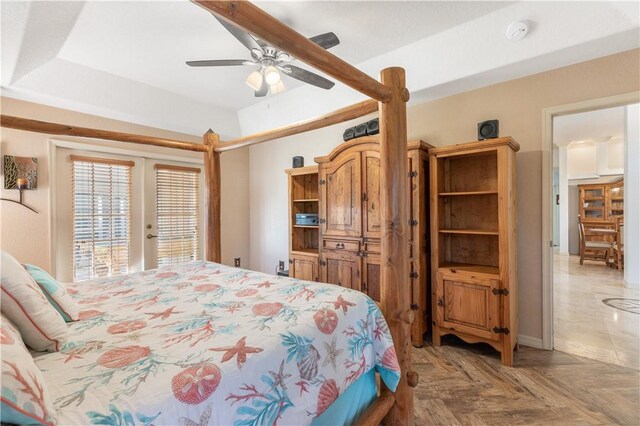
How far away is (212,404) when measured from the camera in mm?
742

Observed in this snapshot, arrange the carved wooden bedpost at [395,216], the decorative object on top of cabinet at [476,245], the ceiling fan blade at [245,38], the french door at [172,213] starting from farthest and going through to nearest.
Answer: the french door at [172,213] → the decorative object on top of cabinet at [476,245] → the ceiling fan blade at [245,38] → the carved wooden bedpost at [395,216]

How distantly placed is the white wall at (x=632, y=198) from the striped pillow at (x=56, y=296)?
600cm

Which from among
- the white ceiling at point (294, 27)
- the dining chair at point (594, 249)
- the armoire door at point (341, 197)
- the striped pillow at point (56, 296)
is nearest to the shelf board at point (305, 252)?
the armoire door at point (341, 197)

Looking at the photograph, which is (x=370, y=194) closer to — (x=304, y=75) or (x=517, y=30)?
(x=304, y=75)

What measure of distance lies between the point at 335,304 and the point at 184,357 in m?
0.64

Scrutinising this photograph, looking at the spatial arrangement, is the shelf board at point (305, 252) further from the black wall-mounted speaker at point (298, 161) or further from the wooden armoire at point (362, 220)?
the black wall-mounted speaker at point (298, 161)

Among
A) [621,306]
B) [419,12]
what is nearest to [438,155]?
[419,12]

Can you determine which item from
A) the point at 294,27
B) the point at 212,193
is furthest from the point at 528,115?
the point at 212,193

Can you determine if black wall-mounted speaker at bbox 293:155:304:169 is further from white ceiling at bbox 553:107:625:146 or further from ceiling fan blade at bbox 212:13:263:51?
white ceiling at bbox 553:107:625:146

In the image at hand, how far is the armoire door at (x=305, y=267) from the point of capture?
341 cm

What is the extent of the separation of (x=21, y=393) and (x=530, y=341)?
319cm

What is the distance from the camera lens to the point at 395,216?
143 cm

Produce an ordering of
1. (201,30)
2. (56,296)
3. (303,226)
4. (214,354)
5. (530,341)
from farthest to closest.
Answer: (303,226)
(530,341)
(201,30)
(56,296)
(214,354)

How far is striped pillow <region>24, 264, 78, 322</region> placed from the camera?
1.11m
